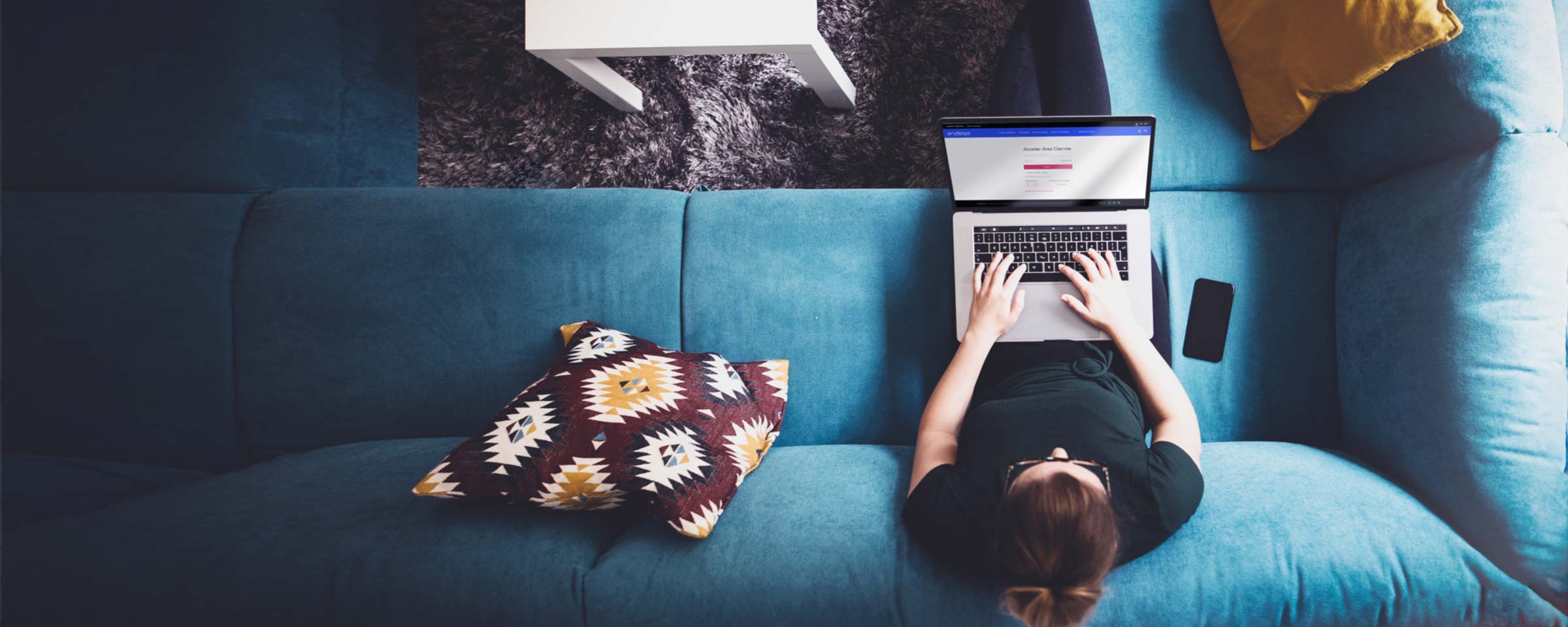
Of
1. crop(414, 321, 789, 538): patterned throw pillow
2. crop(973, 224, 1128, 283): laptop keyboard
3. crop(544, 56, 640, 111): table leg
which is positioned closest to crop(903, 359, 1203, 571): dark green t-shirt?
crop(973, 224, 1128, 283): laptop keyboard

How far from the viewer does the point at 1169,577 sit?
40.7 inches

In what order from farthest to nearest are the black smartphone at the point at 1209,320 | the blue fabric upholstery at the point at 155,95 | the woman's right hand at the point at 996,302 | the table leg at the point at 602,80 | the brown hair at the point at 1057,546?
the table leg at the point at 602,80 < the blue fabric upholstery at the point at 155,95 < the black smartphone at the point at 1209,320 < the woman's right hand at the point at 996,302 < the brown hair at the point at 1057,546

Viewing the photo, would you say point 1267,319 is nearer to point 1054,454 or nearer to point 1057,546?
point 1054,454

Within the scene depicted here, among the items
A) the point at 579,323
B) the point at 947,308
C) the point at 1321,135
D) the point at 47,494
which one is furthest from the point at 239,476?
the point at 1321,135

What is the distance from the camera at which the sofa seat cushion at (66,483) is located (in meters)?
1.24

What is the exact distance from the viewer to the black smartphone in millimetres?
1408

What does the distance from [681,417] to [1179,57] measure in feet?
4.49

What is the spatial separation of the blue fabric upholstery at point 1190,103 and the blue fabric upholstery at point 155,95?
201 cm

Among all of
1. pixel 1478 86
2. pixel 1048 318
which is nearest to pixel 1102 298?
pixel 1048 318

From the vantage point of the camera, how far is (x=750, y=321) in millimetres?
1452

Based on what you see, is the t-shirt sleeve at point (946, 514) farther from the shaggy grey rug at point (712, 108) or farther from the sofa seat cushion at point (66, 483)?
the sofa seat cushion at point (66, 483)

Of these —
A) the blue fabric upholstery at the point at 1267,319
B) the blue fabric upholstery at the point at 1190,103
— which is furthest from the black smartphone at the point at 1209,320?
the blue fabric upholstery at the point at 1190,103

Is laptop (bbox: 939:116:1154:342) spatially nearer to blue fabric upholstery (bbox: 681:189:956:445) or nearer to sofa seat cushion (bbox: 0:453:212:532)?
blue fabric upholstery (bbox: 681:189:956:445)

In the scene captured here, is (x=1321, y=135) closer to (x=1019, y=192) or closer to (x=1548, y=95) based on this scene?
(x=1548, y=95)
